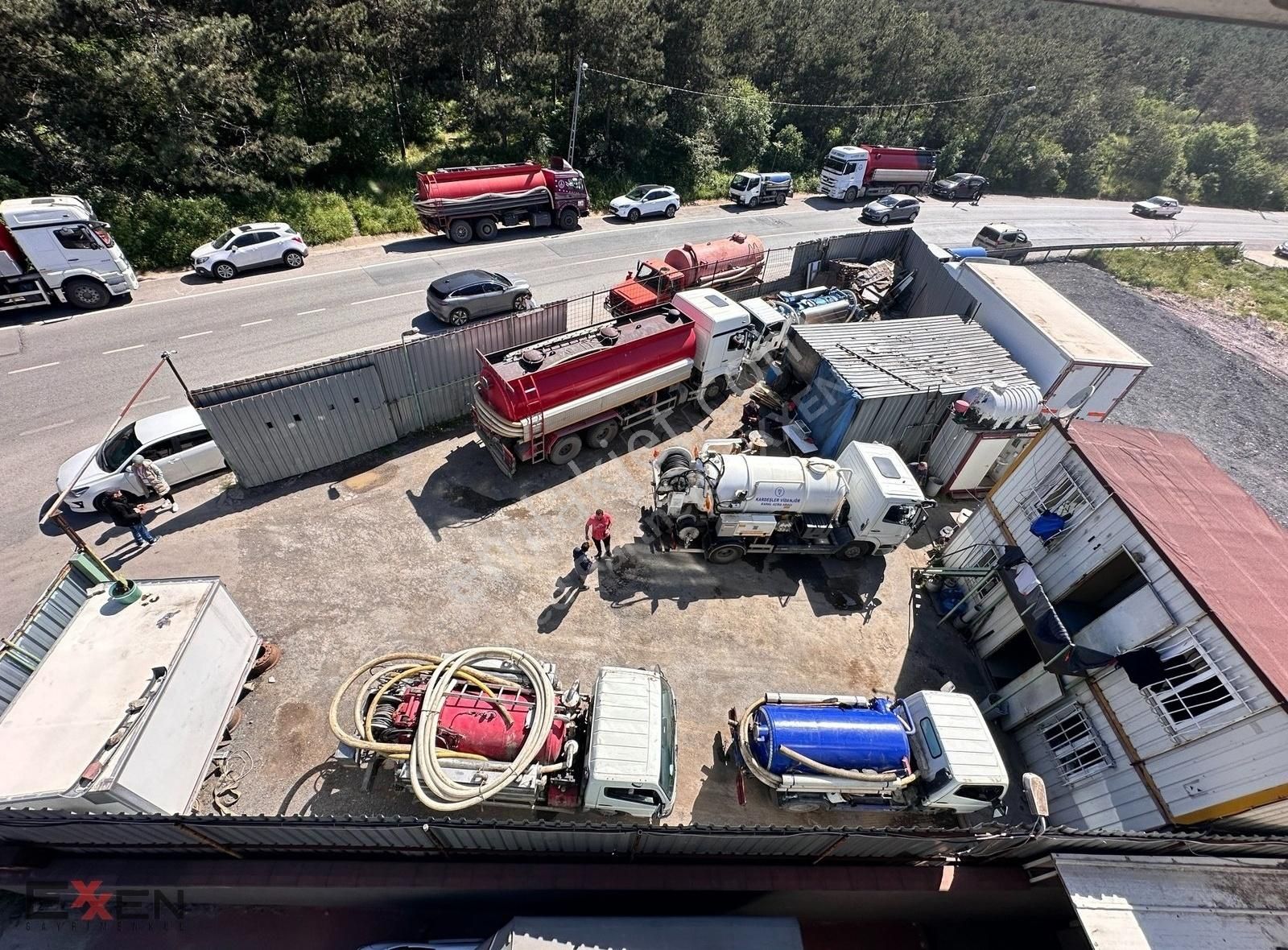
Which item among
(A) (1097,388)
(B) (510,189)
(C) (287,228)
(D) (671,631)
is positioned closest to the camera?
(D) (671,631)

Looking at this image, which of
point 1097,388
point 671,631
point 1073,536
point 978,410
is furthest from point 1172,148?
point 671,631

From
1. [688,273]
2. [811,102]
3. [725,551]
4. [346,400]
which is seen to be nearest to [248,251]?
[346,400]

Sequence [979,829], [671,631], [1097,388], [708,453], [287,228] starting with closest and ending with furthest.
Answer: [979,829] < [671,631] < [708,453] < [1097,388] < [287,228]

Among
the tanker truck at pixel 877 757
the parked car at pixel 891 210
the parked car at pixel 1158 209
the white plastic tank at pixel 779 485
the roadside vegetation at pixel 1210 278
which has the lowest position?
the parked car at pixel 1158 209

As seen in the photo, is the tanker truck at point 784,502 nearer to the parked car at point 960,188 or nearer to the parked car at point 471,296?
the parked car at point 471,296

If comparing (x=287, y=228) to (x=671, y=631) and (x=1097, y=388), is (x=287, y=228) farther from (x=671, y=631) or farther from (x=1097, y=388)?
(x=1097, y=388)

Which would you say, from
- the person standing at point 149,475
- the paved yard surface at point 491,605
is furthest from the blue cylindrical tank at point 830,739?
the person standing at point 149,475

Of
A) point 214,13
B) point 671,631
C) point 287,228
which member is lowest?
point 671,631
